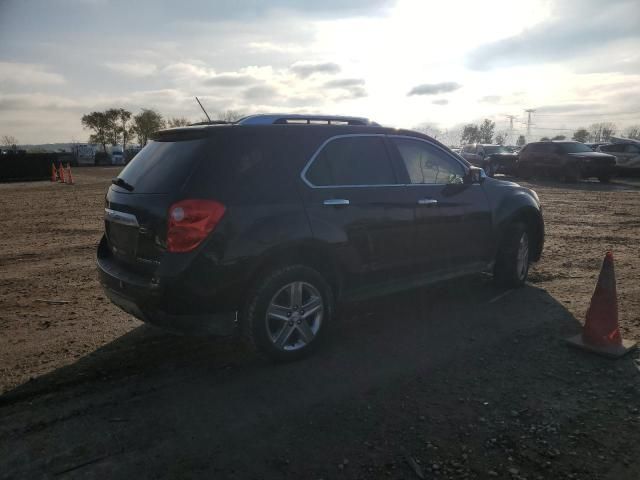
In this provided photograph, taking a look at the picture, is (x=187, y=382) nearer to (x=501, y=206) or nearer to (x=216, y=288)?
(x=216, y=288)

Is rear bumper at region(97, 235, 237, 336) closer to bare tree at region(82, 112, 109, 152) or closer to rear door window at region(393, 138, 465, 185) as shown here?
rear door window at region(393, 138, 465, 185)

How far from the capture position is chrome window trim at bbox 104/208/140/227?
11.8ft

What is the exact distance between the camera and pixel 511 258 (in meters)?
5.57

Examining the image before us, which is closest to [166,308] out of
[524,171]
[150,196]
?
[150,196]

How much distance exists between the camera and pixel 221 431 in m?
2.96

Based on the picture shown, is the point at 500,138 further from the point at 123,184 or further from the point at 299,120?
the point at 123,184

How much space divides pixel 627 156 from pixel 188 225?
24925mm

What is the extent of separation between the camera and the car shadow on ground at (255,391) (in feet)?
8.93

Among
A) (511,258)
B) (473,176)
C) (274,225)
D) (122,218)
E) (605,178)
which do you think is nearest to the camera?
(274,225)

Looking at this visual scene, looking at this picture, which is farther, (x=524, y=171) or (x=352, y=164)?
(x=524, y=171)

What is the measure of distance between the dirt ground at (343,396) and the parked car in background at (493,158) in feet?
72.0

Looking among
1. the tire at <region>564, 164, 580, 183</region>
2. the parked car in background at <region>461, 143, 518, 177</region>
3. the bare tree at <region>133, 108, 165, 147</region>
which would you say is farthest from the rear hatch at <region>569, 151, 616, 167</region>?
the bare tree at <region>133, 108, 165, 147</region>

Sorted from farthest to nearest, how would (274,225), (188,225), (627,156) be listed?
(627,156) < (274,225) < (188,225)

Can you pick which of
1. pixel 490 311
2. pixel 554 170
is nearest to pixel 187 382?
pixel 490 311
